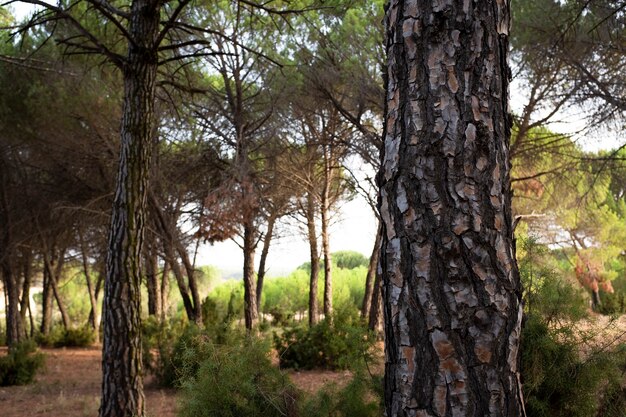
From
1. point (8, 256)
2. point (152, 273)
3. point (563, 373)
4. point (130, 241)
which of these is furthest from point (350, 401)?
point (8, 256)

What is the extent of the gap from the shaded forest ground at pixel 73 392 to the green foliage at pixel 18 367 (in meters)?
0.22

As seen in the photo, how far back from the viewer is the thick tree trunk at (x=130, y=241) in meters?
5.25

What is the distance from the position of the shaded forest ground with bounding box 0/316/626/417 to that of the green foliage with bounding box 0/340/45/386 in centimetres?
22

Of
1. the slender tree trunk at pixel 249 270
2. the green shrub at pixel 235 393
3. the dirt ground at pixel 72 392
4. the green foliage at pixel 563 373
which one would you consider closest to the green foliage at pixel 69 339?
the dirt ground at pixel 72 392

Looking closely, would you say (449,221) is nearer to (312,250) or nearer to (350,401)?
(350,401)

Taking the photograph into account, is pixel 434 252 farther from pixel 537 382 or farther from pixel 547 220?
pixel 547 220

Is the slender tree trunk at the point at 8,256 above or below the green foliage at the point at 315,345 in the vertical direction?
above

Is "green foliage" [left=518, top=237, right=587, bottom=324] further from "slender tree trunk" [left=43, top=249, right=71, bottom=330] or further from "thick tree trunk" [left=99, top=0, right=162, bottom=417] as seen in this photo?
"slender tree trunk" [left=43, top=249, right=71, bottom=330]

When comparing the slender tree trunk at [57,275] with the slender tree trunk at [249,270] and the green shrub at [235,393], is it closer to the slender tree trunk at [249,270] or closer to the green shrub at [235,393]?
the slender tree trunk at [249,270]

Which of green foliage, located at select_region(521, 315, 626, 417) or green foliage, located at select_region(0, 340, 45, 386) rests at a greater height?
green foliage, located at select_region(521, 315, 626, 417)

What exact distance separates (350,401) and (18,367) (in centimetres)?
902

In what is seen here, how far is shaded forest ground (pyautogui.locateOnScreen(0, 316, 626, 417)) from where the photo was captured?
7.74 m

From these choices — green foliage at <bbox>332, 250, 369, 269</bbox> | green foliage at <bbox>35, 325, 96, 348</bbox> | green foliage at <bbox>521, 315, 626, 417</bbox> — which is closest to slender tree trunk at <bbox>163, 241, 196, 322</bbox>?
green foliage at <bbox>35, 325, 96, 348</bbox>

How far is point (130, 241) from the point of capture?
5.31 meters
